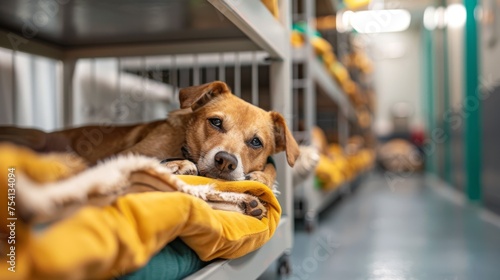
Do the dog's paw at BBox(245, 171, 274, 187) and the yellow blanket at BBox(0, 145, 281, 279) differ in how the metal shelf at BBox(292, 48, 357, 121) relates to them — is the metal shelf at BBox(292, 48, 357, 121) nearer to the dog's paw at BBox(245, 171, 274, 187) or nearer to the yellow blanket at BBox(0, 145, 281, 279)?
the dog's paw at BBox(245, 171, 274, 187)

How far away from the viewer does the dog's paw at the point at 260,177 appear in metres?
1.25

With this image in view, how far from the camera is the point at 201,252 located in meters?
0.85

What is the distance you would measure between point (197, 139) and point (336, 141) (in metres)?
3.91

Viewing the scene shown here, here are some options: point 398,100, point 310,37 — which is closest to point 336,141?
point 310,37

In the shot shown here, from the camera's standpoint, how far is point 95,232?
1.69ft

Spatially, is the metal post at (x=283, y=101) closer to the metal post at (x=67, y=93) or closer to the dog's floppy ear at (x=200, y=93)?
the dog's floppy ear at (x=200, y=93)

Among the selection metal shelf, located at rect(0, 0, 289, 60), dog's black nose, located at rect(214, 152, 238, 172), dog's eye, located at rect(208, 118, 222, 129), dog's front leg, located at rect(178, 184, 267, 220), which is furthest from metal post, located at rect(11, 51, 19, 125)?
dog's front leg, located at rect(178, 184, 267, 220)

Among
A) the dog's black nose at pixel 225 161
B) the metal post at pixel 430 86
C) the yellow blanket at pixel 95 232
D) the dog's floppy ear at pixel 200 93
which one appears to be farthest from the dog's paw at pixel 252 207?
the metal post at pixel 430 86

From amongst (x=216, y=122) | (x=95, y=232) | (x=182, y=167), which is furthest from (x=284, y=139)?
(x=95, y=232)

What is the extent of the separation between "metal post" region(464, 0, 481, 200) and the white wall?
5.57m

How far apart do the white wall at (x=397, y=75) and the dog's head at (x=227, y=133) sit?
8.85 meters

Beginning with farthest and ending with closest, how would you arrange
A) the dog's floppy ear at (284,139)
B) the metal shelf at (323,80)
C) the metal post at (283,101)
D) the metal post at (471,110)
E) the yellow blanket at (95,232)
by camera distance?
the metal post at (471,110) → the metal shelf at (323,80) → the metal post at (283,101) → the dog's floppy ear at (284,139) → the yellow blanket at (95,232)

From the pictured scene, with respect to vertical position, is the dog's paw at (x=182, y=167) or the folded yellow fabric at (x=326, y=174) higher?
the dog's paw at (x=182, y=167)

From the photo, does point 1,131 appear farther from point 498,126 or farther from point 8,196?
point 498,126
